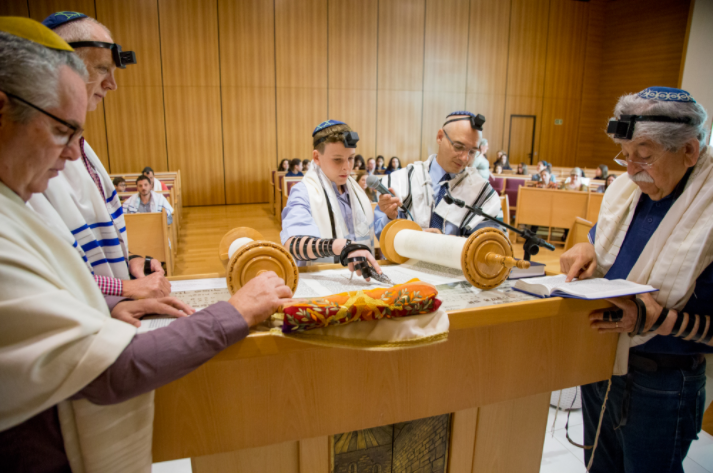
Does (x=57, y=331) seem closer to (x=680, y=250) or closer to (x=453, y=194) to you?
(x=680, y=250)

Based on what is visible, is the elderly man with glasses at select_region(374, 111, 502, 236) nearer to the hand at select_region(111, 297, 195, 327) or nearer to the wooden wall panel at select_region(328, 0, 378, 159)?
the hand at select_region(111, 297, 195, 327)

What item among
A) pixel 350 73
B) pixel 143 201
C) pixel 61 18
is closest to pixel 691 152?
pixel 61 18

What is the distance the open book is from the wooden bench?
3.74m

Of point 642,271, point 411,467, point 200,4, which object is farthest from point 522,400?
point 200,4

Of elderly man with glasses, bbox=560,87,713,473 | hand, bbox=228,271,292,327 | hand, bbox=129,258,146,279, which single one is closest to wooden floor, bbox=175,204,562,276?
hand, bbox=129,258,146,279

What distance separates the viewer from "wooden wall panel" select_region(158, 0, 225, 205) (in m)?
8.48

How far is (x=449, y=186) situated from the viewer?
200cm

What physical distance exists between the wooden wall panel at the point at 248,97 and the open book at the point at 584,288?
8.78 meters

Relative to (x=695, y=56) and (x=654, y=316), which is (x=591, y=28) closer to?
(x=695, y=56)

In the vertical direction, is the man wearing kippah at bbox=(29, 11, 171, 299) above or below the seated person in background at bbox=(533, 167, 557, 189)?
above

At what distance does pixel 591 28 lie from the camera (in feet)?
37.1

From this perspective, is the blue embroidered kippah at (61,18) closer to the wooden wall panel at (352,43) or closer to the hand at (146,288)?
the hand at (146,288)

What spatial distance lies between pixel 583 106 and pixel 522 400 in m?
12.7

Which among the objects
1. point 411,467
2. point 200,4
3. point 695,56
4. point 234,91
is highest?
point 200,4
